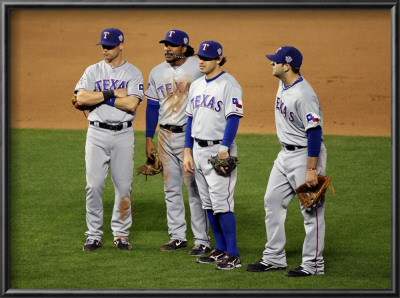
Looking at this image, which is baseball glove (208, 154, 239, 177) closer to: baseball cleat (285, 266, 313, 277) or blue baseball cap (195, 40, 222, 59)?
blue baseball cap (195, 40, 222, 59)

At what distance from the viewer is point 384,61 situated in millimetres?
15312

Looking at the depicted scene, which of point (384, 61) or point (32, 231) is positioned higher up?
point (384, 61)

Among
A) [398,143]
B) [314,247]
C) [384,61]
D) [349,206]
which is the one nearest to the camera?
[398,143]

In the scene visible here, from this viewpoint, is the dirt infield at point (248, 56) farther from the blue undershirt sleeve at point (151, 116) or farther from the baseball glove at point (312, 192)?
the baseball glove at point (312, 192)

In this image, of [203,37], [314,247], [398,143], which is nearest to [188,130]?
[314,247]

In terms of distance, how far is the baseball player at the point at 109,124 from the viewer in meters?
7.10

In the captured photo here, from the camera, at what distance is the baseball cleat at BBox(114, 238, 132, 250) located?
23.8ft

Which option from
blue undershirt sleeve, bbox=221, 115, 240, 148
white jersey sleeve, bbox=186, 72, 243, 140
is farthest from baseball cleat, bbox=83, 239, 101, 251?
blue undershirt sleeve, bbox=221, 115, 240, 148

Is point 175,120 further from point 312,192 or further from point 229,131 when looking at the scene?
point 312,192

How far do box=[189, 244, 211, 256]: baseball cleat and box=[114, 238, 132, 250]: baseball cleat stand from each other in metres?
0.59

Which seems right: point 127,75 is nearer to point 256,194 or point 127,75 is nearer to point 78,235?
point 78,235

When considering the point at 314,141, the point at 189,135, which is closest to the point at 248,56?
the point at 189,135

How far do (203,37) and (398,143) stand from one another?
10.6m

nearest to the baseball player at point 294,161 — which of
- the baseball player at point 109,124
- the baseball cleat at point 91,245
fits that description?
the baseball player at point 109,124
